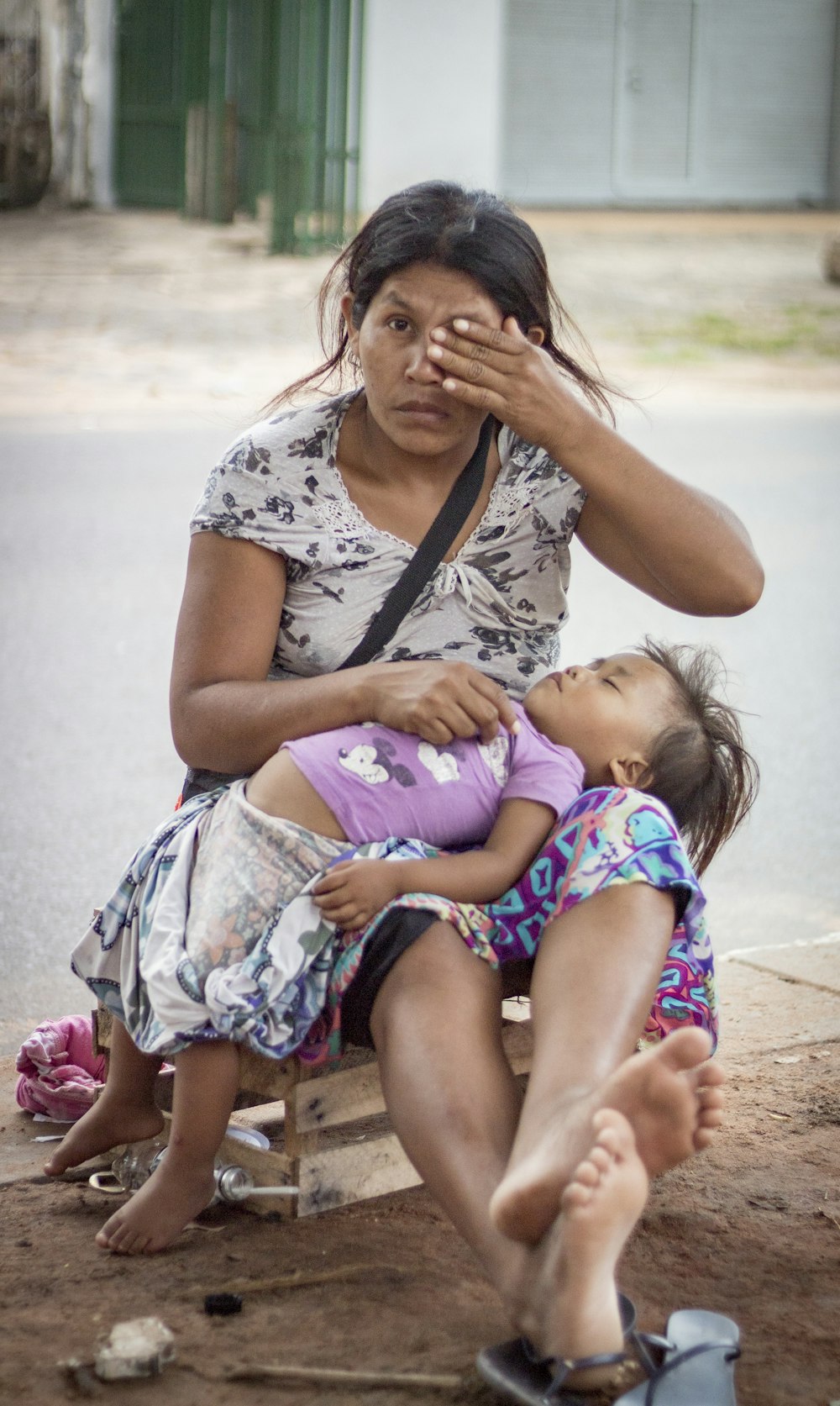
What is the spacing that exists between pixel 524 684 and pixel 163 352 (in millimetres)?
9036

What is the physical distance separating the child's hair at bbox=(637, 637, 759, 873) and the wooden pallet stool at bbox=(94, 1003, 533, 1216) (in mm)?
621

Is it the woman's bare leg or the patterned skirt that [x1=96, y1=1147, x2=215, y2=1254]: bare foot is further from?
the woman's bare leg

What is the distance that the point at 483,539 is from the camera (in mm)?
2664

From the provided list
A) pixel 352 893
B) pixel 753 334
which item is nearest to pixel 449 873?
pixel 352 893

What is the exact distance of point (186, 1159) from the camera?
7.30 ft

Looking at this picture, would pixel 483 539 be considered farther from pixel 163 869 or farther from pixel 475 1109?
pixel 475 1109

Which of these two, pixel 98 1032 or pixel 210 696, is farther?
pixel 98 1032

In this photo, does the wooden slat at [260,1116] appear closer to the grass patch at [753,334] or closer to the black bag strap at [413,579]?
the black bag strap at [413,579]

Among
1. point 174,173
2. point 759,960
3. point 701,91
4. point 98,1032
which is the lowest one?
point 759,960

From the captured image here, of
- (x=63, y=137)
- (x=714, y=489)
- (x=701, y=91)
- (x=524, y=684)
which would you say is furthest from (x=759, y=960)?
(x=701, y=91)

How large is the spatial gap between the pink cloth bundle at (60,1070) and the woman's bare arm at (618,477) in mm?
1208

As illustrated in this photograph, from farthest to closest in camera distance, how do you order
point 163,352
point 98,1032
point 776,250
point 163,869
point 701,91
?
point 701,91 < point 776,250 < point 163,352 < point 98,1032 < point 163,869

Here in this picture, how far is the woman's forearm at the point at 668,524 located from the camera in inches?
97.2

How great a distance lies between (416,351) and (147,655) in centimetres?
346
